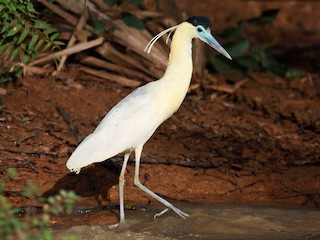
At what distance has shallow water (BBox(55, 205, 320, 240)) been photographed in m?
5.69

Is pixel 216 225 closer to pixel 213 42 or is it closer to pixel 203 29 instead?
pixel 213 42

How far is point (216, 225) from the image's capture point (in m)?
5.95

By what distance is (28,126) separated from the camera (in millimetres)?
7523

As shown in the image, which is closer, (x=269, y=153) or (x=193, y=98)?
(x=269, y=153)

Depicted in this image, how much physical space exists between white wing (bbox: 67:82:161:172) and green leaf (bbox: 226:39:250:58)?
413 centimetres

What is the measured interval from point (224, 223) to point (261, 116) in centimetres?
304

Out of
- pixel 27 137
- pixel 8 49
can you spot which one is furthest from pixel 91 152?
pixel 8 49

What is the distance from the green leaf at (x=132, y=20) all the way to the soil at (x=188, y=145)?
2.41 feet

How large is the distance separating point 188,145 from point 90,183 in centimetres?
132

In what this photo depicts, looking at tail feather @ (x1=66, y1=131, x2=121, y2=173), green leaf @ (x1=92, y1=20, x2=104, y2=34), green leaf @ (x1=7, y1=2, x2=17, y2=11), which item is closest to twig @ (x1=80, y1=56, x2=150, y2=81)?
green leaf @ (x1=92, y1=20, x2=104, y2=34)

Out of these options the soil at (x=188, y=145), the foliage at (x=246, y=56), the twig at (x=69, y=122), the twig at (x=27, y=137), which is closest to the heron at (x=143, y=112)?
the soil at (x=188, y=145)

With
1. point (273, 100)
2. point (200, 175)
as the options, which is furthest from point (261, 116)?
point (200, 175)

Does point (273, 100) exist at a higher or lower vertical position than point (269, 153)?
higher

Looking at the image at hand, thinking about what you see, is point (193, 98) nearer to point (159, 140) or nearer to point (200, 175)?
point (159, 140)
